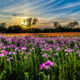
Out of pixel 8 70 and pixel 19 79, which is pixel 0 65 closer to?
pixel 8 70

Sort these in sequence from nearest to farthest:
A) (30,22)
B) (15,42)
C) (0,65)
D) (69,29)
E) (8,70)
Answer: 1. (8,70)
2. (0,65)
3. (15,42)
4. (69,29)
5. (30,22)

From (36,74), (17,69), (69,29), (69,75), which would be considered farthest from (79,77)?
(69,29)

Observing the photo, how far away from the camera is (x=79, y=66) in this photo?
4.08 metres

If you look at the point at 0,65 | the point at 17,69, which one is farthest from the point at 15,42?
the point at 17,69

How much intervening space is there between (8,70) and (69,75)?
165 centimetres

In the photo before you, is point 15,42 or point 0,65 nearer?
point 0,65

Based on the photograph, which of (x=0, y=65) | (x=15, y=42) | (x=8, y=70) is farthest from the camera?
(x=15, y=42)

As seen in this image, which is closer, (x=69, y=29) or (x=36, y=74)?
(x=36, y=74)

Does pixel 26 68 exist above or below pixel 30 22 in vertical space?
below

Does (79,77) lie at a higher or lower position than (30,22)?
lower

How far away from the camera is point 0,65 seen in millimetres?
4246

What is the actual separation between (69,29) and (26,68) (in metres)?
17.0

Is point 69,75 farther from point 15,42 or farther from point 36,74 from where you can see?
point 15,42

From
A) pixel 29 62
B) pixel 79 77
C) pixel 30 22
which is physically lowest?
pixel 79 77
